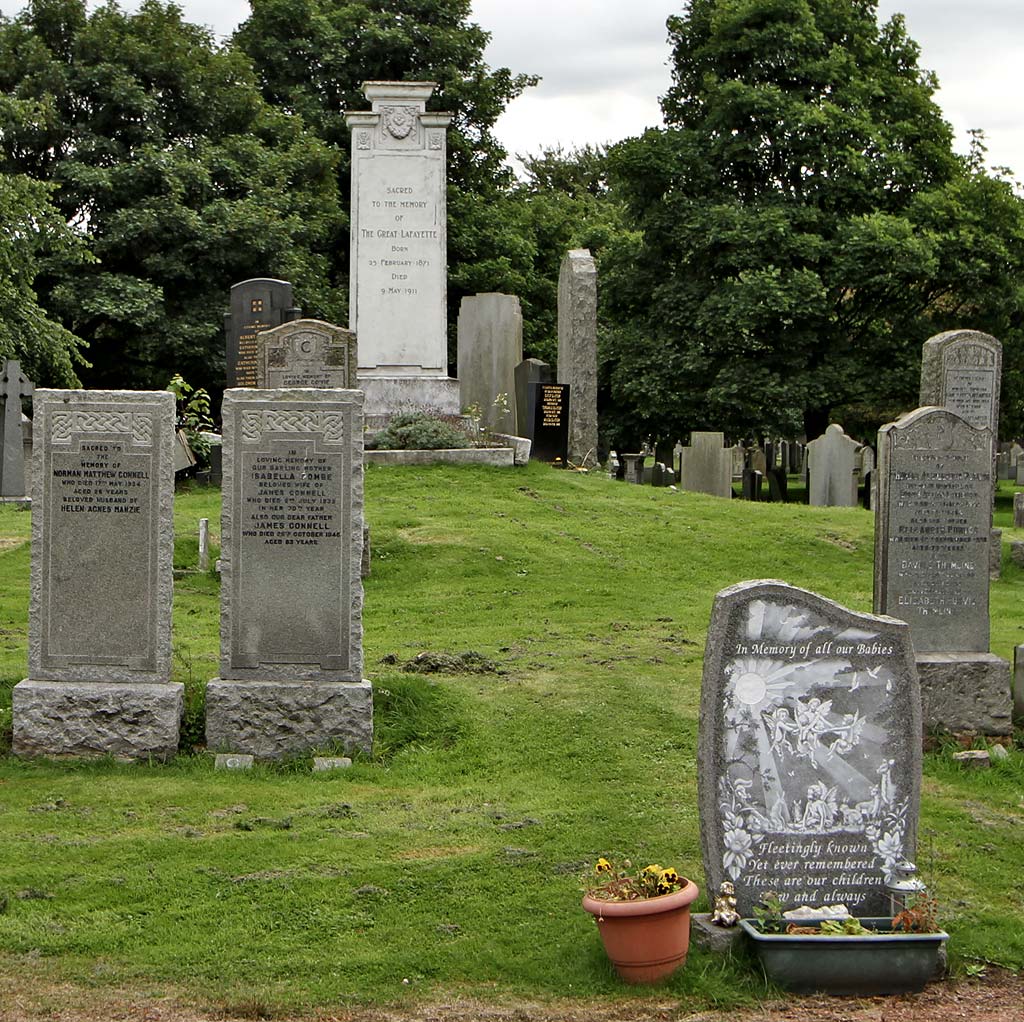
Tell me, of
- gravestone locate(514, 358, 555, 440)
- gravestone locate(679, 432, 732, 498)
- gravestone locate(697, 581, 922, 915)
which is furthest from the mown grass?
gravestone locate(679, 432, 732, 498)

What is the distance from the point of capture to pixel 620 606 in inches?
534

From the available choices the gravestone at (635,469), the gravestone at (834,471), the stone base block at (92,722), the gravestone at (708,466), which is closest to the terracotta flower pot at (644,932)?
the stone base block at (92,722)

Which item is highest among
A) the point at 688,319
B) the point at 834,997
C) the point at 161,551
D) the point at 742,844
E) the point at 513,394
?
the point at 688,319

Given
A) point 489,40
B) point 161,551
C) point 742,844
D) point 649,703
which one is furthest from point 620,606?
point 489,40

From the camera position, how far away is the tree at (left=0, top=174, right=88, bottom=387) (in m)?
24.1

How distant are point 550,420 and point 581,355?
2324 millimetres

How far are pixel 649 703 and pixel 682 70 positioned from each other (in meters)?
26.9

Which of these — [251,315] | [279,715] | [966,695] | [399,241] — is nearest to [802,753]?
[279,715]

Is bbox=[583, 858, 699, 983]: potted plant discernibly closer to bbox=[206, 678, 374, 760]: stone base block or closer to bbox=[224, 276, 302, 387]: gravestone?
bbox=[206, 678, 374, 760]: stone base block

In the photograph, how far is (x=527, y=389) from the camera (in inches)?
875

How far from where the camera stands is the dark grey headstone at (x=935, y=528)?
32.0 feet

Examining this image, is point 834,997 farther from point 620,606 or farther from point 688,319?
point 688,319

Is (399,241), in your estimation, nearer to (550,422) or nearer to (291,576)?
(550,422)

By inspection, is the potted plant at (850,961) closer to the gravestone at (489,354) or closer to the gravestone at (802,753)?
the gravestone at (802,753)
